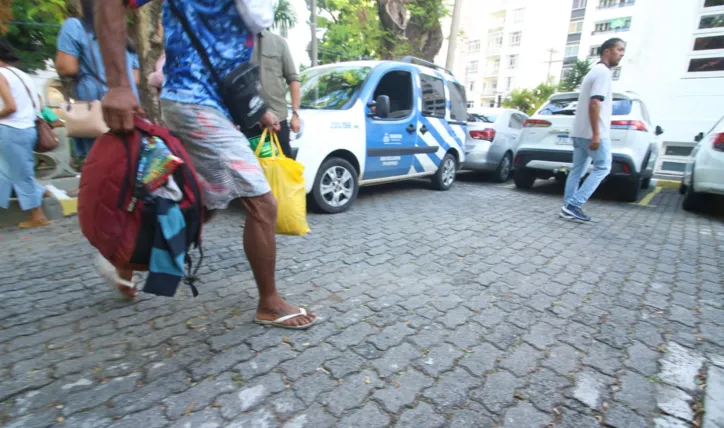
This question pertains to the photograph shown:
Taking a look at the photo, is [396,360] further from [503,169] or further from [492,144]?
[503,169]

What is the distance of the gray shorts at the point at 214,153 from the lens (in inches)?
72.1

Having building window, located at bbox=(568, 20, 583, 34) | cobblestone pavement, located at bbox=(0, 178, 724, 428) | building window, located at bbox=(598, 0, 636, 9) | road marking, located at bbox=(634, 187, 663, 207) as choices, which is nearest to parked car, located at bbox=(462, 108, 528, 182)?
road marking, located at bbox=(634, 187, 663, 207)

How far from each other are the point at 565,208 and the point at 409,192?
7.53ft

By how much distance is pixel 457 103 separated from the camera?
21.9ft

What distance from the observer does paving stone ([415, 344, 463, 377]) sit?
6.13 ft

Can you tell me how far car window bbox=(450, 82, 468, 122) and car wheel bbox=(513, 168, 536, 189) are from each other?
142 cm

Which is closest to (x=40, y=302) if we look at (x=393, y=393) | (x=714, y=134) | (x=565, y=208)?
(x=393, y=393)

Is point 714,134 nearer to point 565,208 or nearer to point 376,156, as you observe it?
point 565,208

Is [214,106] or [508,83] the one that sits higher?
[508,83]

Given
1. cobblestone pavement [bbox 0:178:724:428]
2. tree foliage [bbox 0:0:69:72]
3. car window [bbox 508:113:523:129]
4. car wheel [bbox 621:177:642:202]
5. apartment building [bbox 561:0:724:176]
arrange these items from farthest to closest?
apartment building [bbox 561:0:724:176] → car window [bbox 508:113:523:129] → car wheel [bbox 621:177:642:202] → tree foliage [bbox 0:0:69:72] → cobblestone pavement [bbox 0:178:724:428]

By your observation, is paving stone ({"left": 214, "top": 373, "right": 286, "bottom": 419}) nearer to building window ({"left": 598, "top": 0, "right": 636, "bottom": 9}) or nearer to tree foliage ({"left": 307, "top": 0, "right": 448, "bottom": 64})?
tree foliage ({"left": 307, "top": 0, "right": 448, "bottom": 64})

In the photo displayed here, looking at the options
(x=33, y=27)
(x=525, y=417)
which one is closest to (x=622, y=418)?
(x=525, y=417)

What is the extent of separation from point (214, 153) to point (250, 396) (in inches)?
44.0

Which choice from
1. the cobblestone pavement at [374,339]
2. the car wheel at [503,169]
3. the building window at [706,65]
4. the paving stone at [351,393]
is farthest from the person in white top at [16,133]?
the building window at [706,65]
